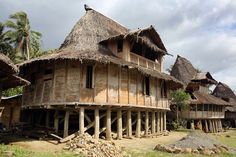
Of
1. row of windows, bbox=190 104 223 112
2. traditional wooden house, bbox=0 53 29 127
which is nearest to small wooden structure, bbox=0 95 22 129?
traditional wooden house, bbox=0 53 29 127

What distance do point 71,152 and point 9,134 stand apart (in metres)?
7.33

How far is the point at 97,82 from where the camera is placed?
1792 centimetres

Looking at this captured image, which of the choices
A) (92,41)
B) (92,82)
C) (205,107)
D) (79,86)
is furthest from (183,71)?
(79,86)

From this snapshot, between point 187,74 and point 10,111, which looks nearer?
point 10,111

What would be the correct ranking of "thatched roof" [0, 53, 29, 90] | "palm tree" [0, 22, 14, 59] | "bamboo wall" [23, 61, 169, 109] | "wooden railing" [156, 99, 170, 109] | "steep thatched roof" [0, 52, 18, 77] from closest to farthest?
"steep thatched roof" [0, 52, 18, 77]
"thatched roof" [0, 53, 29, 90]
"bamboo wall" [23, 61, 169, 109]
"wooden railing" [156, 99, 170, 109]
"palm tree" [0, 22, 14, 59]

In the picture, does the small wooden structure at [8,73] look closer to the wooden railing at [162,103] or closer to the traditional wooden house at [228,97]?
the wooden railing at [162,103]

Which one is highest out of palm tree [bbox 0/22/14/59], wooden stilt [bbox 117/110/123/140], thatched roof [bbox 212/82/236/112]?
palm tree [bbox 0/22/14/59]

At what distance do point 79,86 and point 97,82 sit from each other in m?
1.26

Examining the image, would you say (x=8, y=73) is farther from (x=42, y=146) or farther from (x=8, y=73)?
(x=42, y=146)

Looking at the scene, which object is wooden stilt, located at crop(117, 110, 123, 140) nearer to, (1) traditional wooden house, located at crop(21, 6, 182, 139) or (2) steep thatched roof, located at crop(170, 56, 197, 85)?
(1) traditional wooden house, located at crop(21, 6, 182, 139)

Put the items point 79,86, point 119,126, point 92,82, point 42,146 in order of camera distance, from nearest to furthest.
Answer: point 42,146
point 79,86
point 92,82
point 119,126

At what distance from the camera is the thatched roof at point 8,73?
36.9 ft

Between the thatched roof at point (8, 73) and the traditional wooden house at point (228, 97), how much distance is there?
138ft

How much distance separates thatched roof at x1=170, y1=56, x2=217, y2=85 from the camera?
133ft
